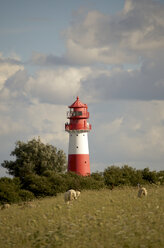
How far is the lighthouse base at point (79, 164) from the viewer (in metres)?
46.5

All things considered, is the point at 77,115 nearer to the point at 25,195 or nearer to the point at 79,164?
the point at 79,164

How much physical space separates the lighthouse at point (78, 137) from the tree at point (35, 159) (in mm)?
6388

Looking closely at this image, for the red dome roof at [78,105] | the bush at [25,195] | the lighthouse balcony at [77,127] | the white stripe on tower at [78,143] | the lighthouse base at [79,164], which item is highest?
the red dome roof at [78,105]

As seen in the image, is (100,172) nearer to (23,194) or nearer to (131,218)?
(23,194)

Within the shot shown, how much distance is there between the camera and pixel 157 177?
4022cm

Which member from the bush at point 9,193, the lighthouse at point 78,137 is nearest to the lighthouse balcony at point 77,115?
the lighthouse at point 78,137

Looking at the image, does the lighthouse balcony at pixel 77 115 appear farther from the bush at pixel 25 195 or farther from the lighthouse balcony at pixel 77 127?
the bush at pixel 25 195

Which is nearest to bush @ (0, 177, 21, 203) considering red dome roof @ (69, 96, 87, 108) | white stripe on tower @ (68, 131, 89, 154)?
white stripe on tower @ (68, 131, 89, 154)

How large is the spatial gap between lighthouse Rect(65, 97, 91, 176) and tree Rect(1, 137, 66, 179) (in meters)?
6.39

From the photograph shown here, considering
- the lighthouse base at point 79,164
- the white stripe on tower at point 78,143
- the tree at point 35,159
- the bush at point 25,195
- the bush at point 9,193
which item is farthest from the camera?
the tree at point 35,159

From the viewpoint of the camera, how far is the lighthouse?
47.0 m

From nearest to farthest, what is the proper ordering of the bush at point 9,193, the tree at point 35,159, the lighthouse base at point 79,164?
the bush at point 9,193 < the lighthouse base at point 79,164 < the tree at point 35,159

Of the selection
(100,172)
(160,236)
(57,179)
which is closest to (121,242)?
(160,236)

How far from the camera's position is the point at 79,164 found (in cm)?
4681
